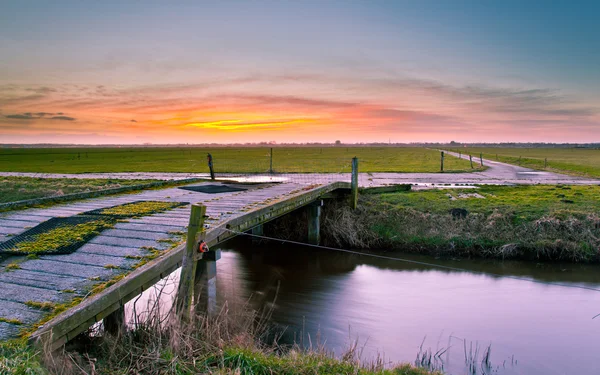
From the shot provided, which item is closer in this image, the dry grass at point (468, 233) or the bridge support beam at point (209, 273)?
the bridge support beam at point (209, 273)

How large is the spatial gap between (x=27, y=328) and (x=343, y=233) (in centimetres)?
1292

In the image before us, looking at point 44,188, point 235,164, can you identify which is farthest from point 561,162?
point 44,188

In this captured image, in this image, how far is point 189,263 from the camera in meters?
6.00

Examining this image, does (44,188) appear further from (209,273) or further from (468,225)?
(468,225)

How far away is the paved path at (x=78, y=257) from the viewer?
5.09 metres

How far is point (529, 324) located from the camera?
389 inches

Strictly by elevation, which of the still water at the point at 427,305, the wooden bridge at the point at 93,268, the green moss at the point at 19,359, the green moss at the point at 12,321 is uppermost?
the wooden bridge at the point at 93,268

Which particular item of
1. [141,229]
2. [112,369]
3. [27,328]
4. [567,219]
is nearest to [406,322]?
[141,229]

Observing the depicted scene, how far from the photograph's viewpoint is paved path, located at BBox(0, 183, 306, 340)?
5.09 meters

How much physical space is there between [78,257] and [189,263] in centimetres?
196

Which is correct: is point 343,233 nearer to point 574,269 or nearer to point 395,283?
point 395,283

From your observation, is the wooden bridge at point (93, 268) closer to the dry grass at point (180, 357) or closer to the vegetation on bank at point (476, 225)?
the dry grass at point (180, 357)

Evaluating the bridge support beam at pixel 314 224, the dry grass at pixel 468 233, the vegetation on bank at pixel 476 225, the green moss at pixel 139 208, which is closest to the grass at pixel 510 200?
the vegetation on bank at pixel 476 225

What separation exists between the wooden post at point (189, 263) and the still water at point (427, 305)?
3.53 meters
